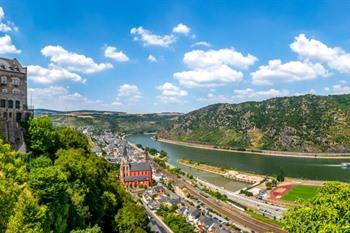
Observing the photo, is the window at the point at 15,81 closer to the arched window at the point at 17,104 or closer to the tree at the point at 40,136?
the arched window at the point at 17,104

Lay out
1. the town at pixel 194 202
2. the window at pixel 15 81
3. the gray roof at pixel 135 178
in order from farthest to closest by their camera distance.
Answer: the gray roof at pixel 135 178, the town at pixel 194 202, the window at pixel 15 81

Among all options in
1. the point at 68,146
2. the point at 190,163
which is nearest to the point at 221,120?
the point at 190,163

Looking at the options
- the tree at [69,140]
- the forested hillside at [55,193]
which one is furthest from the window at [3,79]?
the tree at [69,140]

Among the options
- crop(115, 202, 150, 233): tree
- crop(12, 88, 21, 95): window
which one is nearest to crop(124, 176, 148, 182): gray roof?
crop(115, 202, 150, 233): tree

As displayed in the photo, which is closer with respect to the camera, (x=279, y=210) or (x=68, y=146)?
(x=68, y=146)

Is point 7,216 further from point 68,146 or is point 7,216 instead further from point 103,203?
point 68,146

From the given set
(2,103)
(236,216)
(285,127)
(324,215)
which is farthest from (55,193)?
(285,127)
